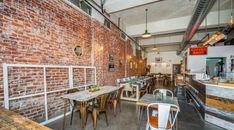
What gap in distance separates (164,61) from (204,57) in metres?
7.03

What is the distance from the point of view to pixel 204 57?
6.98 metres

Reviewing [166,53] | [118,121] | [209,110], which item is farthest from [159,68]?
[118,121]

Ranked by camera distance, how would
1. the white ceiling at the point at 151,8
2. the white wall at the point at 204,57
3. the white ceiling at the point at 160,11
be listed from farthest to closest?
the white wall at the point at 204,57, the white ceiling at the point at 160,11, the white ceiling at the point at 151,8

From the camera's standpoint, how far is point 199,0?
289cm

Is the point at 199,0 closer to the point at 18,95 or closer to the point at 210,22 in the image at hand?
the point at 210,22

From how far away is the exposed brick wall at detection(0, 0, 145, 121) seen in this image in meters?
2.27

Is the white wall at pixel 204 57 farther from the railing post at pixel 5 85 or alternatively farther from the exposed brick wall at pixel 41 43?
the railing post at pixel 5 85

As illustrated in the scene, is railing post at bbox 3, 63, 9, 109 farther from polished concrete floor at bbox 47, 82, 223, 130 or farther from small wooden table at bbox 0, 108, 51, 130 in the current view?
polished concrete floor at bbox 47, 82, 223, 130

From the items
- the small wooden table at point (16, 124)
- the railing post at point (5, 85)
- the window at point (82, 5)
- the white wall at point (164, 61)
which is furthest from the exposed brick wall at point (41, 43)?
the white wall at point (164, 61)

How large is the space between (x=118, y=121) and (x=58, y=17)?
134 inches

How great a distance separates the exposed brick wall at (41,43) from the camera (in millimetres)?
2266

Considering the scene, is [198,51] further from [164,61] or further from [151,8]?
[164,61]

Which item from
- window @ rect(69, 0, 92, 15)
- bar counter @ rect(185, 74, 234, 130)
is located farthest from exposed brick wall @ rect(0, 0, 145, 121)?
bar counter @ rect(185, 74, 234, 130)

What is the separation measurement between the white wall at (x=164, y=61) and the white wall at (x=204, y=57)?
6756 mm
